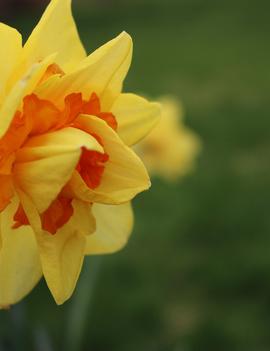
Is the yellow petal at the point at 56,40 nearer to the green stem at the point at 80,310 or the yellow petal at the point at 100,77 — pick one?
the yellow petal at the point at 100,77

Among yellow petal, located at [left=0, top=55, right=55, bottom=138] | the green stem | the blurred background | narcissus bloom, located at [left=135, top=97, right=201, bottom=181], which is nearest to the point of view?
yellow petal, located at [left=0, top=55, right=55, bottom=138]

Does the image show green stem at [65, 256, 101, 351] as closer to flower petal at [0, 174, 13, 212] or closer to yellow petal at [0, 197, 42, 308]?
yellow petal at [0, 197, 42, 308]

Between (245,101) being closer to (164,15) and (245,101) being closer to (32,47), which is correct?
(164,15)

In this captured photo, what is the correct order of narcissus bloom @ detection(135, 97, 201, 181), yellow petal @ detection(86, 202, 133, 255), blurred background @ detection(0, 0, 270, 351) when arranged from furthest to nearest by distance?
narcissus bloom @ detection(135, 97, 201, 181) → blurred background @ detection(0, 0, 270, 351) → yellow petal @ detection(86, 202, 133, 255)

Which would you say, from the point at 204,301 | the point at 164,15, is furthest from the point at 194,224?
the point at 164,15

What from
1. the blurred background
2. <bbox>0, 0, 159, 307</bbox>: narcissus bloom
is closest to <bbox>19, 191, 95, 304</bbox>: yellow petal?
<bbox>0, 0, 159, 307</bbox>: narcissus bloom

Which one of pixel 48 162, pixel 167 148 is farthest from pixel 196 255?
pixel 48 162

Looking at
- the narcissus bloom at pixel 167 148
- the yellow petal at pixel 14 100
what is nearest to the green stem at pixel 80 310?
the narcissus bloom at pixel 167 148
